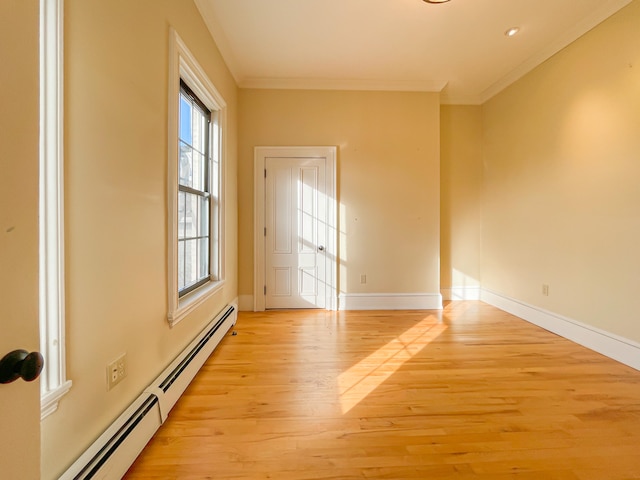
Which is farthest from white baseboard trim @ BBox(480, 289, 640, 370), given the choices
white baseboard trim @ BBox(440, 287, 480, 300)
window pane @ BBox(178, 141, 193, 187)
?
window pane @ BBox(178, 141, 193, 187)

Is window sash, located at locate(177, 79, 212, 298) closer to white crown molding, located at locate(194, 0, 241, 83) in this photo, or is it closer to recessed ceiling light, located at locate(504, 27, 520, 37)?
white crown molding, located at locate(194, 0, 241, 83)

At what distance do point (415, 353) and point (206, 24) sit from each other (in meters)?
3.53

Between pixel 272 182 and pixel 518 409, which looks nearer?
pixel 518 409

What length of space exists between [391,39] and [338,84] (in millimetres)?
992

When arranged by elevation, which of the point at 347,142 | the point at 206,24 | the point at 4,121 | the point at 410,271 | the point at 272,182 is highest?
the point at 206,24

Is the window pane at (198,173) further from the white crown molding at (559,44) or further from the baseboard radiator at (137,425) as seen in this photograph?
the white crown molding at (559,44)

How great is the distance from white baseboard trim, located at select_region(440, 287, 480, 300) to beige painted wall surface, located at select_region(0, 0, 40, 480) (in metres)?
4.54

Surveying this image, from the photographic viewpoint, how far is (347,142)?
388cm

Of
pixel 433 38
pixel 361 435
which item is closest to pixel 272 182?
pixel 433 38

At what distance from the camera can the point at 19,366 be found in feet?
1.80

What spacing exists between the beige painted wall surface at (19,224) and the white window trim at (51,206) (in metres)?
0.46

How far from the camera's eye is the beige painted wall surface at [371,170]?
3.85m

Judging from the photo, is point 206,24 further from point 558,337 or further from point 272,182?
point 558,337

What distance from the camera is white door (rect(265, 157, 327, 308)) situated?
12.6ft
